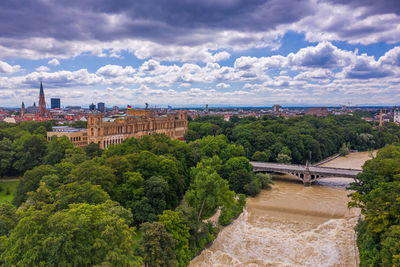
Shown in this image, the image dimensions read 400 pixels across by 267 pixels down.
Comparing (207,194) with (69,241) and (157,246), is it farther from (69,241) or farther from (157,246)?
(69,241)

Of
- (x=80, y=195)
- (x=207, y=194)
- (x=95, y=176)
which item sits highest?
(x=95, y=176)

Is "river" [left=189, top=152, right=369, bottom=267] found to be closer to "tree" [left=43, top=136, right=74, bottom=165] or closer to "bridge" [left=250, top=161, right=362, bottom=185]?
"bridge" [left=250, top=161, right=362, bottom=185]

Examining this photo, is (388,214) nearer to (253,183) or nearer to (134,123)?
(253,183)

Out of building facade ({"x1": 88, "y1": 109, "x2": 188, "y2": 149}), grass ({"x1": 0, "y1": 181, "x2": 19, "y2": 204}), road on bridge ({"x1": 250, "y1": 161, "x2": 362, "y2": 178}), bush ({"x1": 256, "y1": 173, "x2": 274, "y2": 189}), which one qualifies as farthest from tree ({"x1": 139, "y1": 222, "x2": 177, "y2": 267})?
building facade ({"x1": 88, "y1": 109, "x2": 188, "y2": 149})

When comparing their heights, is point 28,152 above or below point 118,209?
above

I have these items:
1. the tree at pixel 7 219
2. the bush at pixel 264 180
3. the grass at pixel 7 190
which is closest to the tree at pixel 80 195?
the tree at pixel 7 219

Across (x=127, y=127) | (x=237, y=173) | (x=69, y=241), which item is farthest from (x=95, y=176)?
(x=127, y=127)
